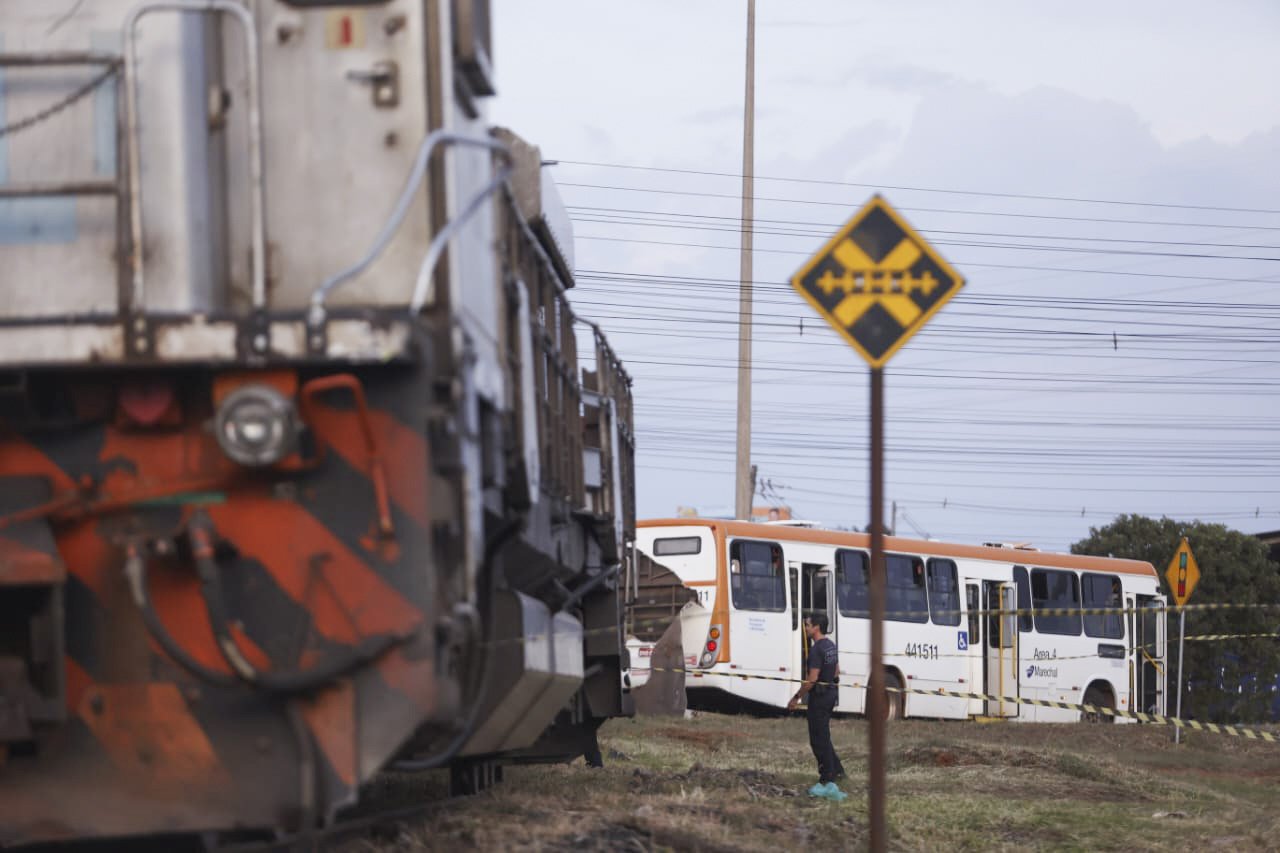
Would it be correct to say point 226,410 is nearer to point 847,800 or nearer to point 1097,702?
point 847,800

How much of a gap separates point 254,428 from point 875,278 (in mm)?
3560

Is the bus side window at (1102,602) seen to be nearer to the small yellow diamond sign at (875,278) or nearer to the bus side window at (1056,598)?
the bus side window at (1056,598)

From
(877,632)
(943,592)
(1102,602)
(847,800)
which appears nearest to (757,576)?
(943,592)

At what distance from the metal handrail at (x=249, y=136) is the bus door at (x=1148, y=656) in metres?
30.0

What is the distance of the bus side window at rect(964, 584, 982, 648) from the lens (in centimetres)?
2941

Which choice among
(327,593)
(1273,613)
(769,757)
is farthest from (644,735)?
(1273,613)

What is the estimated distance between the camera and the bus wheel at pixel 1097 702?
31492 mm

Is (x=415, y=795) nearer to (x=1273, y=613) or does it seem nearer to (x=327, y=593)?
(x=327, y=593)

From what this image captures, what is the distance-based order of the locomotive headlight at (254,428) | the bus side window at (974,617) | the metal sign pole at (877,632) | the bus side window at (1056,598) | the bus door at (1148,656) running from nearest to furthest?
the locomotive headlight at (254,428) < the metal sign pole at (877,632) < the bus side window at (974,617) < the bus side window at (1056,598) < the bus door at (1148,656)

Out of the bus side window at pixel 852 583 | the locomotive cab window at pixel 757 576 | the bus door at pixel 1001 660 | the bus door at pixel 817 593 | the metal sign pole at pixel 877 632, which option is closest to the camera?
the metal sign pole at pixel 877 632

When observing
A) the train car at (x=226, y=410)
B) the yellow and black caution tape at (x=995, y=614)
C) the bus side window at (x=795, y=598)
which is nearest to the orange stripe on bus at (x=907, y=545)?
the bus side window at (x=795, y=598)

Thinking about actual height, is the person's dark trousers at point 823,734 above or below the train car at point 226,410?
below

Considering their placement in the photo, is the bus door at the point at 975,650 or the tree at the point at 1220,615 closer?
the bus door at the point at 975,650

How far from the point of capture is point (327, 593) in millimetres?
5188
